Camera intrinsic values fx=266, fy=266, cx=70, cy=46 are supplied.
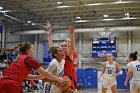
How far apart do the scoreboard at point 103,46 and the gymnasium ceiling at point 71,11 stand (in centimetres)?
157

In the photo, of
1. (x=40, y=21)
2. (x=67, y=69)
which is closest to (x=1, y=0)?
(x=40, y=21)

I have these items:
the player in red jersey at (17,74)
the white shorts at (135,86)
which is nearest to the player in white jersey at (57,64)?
the player in red jersey at (17,74)

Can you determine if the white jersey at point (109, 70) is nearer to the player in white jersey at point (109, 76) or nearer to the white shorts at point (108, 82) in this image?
the player in white jersey at point (109, 76)

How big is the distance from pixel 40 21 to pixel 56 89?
16.5m

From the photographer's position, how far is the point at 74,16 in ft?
62.8

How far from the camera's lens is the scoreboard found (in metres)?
20.1

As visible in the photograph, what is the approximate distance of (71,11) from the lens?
58.0 ft

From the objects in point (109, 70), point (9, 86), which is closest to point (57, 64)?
point (9, 86)

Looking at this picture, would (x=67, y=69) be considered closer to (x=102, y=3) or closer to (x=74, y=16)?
(x=102, y=3)

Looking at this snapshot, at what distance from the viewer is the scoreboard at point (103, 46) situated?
20.1 meters

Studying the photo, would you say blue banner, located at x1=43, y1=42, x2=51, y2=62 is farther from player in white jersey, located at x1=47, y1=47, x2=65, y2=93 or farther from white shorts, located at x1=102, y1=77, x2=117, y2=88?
player in white jersey, located at x1=47, y1=47, x2=65, y2=93

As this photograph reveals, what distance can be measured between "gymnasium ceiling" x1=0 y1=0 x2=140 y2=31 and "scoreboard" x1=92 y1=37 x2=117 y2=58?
1.57 metres

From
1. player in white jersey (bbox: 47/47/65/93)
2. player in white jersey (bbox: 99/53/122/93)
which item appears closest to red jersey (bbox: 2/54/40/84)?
player in white jersey (bbox: 47/47/65/93)

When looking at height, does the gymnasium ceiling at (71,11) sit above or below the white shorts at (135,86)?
above
